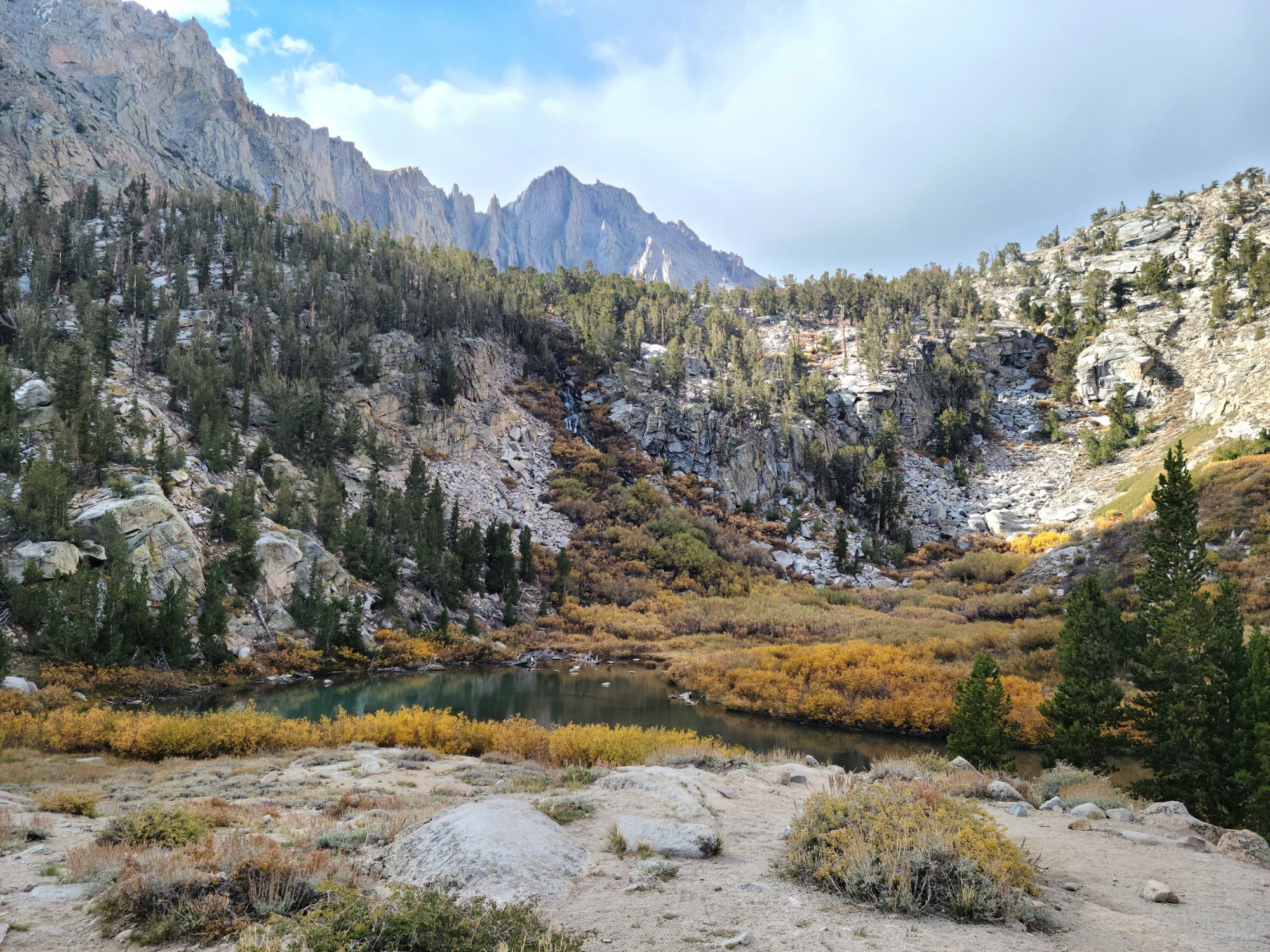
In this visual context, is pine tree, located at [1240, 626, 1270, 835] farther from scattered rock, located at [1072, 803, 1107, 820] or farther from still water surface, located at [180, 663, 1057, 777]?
still water surface, located at [180, 663, 1057, 777]

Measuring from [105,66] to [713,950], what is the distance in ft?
610

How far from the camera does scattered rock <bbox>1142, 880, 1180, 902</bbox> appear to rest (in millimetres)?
7297

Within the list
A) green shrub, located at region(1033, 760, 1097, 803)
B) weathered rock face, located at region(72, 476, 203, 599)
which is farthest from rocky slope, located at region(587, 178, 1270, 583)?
weathered rock face, located at region(72, 476, 203, 599)

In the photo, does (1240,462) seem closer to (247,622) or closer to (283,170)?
(247,622)

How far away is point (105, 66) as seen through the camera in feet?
421

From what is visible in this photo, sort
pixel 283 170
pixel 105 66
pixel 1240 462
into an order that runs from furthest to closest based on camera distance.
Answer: pixel 283 170
pixel 105 66
pixel 1240 462

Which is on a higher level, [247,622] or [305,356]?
[305,356]

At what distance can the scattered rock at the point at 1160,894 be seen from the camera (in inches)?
287

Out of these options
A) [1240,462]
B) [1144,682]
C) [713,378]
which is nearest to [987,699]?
[1144,682]

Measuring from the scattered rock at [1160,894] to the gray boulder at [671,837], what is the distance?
A: 5039mm

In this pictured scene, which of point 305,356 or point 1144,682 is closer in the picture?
point 1144,682

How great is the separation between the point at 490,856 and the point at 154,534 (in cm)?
3755

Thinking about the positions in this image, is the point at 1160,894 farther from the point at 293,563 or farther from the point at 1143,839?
the point at 293,563

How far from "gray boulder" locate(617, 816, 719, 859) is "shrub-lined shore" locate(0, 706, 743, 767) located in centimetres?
782
